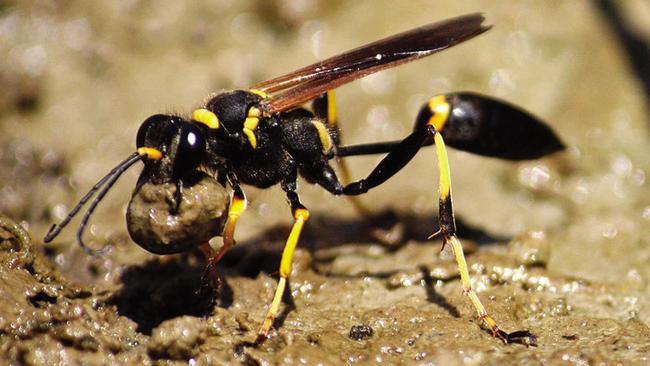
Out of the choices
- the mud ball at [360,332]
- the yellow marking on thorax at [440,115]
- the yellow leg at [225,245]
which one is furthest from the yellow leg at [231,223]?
the yellow marking on thorax at [440,115]

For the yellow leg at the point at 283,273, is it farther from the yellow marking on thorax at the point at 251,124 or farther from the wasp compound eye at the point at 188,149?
the wasp compound eye at the point at 188,149

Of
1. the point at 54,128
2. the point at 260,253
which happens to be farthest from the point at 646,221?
the point at 54,128

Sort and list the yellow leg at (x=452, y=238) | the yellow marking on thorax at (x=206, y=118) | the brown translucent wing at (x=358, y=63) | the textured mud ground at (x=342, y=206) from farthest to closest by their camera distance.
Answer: the brown translucent wing at (x=358, y=63) < the yellow marking on thorax at (x=206, y=118) < the yellow leg at (x=452, y=238) < the textured mud ground at (x=342, y=206)

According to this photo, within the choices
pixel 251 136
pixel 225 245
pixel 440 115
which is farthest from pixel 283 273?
pixel 440 115

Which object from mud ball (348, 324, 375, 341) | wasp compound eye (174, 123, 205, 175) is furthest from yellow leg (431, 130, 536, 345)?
wasp compound eye (174, 123, 205, 175)

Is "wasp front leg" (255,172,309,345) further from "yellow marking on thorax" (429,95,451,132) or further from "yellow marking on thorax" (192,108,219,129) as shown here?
"yellow marking on thorax" (429,95,451,132)

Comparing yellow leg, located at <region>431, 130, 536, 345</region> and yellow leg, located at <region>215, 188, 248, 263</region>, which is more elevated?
yellow leg, located at <region>215, 188, 248, 263</region>

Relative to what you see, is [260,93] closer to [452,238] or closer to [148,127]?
[148,127]
